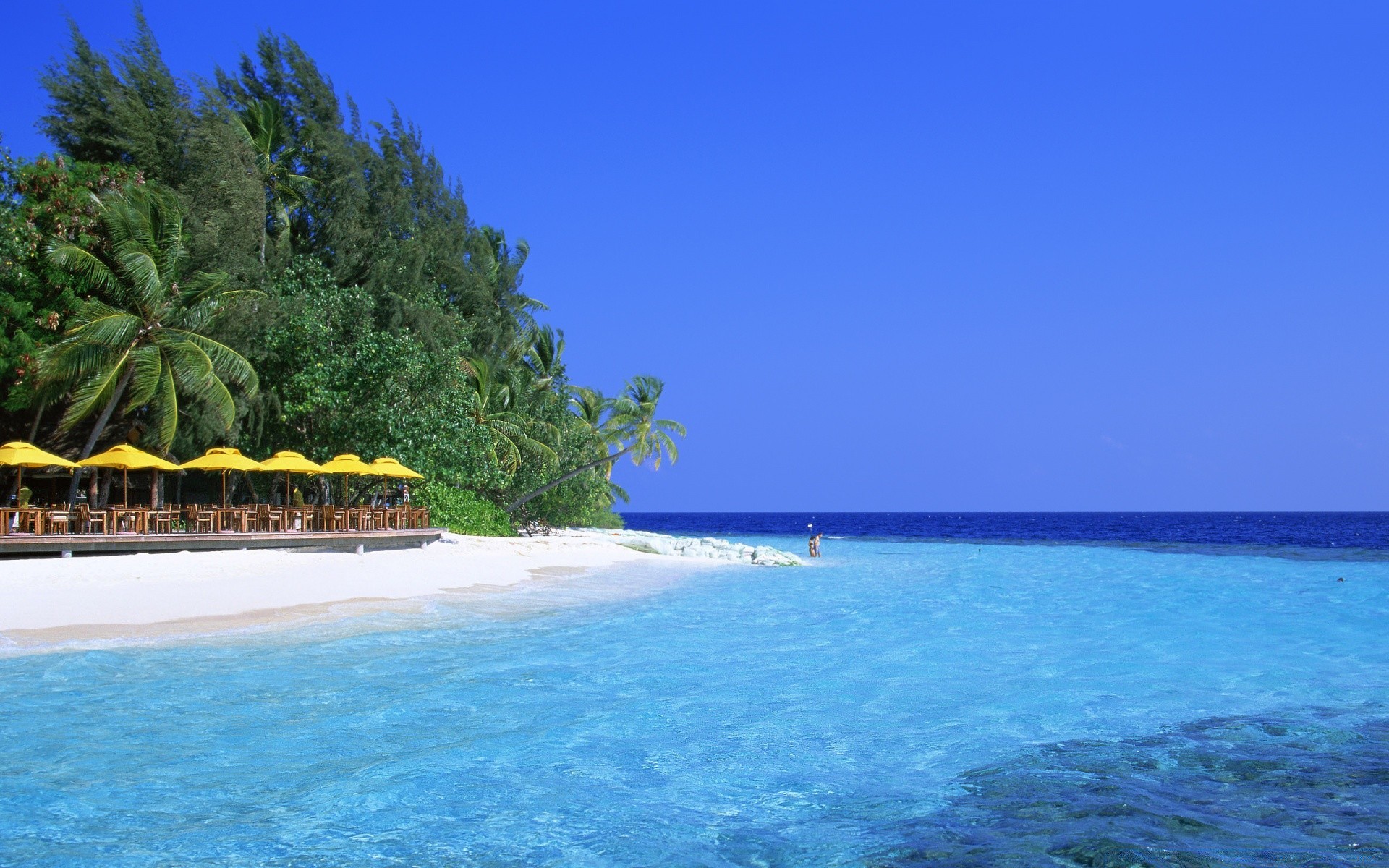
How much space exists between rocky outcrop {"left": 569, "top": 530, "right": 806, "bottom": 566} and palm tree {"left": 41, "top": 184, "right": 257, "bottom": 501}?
44.5 ft

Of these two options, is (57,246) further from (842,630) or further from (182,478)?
(842,630)

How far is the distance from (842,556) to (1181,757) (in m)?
29.4

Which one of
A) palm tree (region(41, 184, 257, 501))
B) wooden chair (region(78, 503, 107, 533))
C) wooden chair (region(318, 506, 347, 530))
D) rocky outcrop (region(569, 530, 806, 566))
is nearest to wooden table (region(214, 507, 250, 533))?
wooden chair (region(318, 506, 347, 530))

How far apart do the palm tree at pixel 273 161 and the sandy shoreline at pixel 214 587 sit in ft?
42.9

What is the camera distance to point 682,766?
7441 millimetres

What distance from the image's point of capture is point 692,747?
796 cm

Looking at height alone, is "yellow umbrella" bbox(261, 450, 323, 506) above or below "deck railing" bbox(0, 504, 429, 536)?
above

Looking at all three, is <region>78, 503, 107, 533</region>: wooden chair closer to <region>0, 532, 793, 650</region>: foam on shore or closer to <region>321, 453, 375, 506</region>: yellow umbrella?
<region>0, 532, 793, 650</region>: foam on shore

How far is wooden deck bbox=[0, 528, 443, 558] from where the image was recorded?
16.8m

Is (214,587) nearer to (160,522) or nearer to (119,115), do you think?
(160,522)

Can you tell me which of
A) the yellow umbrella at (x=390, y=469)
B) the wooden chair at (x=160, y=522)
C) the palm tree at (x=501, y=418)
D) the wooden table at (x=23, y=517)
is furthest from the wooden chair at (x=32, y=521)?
the palm tree at (x=501, y=418)

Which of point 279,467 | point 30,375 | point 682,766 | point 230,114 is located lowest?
point 682,766

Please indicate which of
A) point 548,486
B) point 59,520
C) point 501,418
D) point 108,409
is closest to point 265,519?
point 108,409

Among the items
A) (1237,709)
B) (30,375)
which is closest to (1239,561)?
(1237,709)
